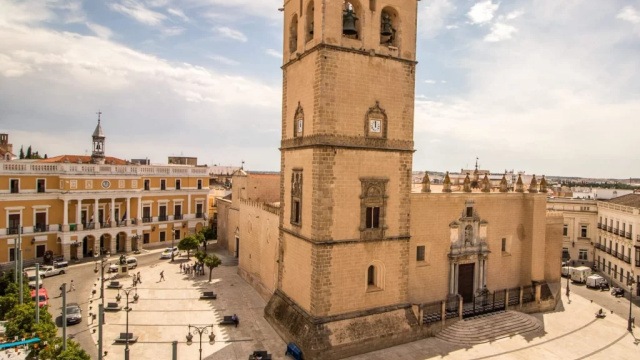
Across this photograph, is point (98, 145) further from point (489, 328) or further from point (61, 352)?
point (489, 328)

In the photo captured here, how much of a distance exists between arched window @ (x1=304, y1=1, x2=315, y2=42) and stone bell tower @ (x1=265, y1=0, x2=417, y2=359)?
4cm

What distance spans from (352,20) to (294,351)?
14.0 m

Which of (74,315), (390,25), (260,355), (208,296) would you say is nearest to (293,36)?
(390,25)

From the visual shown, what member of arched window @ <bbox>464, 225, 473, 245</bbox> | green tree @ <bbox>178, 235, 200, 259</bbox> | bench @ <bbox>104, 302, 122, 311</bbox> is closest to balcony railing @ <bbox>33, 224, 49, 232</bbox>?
green tree @ <bbox>178, 235, 200, 259</bbox>

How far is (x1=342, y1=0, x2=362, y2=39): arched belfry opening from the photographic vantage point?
18.1 m

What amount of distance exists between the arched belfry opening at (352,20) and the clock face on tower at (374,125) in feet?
12.3

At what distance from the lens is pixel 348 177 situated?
18.3 metres

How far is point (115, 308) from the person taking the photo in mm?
23453

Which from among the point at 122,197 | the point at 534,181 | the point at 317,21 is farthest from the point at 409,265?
the point at 122,197

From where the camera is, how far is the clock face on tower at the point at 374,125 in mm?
18766

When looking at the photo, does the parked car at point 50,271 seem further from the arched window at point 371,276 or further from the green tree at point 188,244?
the arched window at point 371,276

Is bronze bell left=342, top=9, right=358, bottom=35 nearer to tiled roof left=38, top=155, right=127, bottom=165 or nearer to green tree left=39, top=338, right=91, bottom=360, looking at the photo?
green tree left=39, top=338, right=91, bottom=360

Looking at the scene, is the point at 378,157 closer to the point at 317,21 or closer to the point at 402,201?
the point at 402,201

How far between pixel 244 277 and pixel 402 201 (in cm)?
1497
